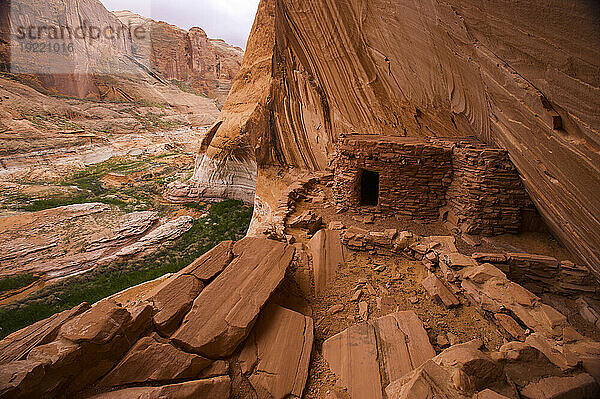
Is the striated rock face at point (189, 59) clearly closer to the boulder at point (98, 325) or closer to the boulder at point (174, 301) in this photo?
the boulder at point (174, 301)

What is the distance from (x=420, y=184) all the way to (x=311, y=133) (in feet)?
15.1

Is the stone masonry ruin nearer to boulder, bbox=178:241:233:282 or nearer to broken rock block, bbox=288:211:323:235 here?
broken rock block, bbox=288:211:323:235

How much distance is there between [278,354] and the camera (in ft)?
7.17

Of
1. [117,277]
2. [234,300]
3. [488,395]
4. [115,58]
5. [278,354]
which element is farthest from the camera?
[115,58]

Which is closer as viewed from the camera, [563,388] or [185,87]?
[563,388]

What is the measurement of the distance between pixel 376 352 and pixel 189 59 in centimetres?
3971

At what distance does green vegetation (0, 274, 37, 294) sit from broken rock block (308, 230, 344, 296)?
8.40 metres

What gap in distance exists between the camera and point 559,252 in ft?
12.8

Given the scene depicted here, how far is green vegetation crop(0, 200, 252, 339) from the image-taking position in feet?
19.7

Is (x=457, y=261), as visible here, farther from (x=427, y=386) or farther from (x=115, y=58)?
(x=115, y=58)

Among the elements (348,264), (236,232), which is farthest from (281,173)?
(348,264)

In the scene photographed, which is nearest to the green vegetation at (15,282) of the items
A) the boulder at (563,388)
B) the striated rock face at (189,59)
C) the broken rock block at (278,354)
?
the broken rock block at (278,354)

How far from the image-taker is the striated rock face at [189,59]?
104 feet

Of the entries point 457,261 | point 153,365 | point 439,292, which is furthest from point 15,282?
point 457,261
